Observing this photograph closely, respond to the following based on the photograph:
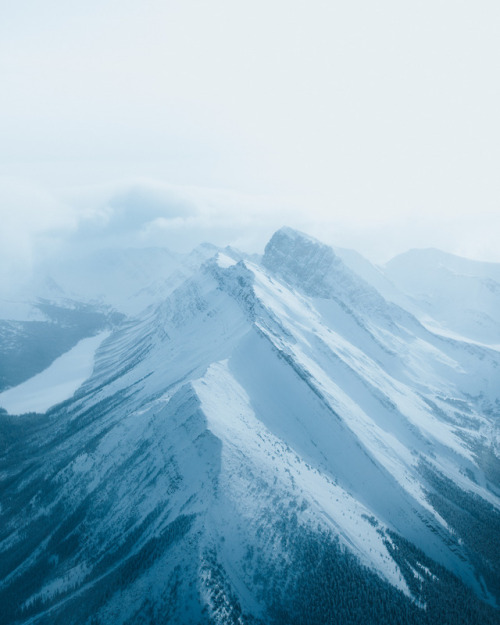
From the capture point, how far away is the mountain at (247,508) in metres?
72.1

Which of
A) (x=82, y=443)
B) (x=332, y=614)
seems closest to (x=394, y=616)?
(x=332, y=614)

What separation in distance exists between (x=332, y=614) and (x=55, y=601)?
2416 inches

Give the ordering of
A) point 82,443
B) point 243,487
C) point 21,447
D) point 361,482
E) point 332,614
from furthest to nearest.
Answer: point 21,447 < point 82,443 < point 361,482 < point 243,487 < point 332,614

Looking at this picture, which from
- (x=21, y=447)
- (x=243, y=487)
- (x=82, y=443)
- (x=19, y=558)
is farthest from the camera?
(x=21, y=447)

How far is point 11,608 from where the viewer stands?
263 ft

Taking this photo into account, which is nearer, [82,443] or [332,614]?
[332,614]

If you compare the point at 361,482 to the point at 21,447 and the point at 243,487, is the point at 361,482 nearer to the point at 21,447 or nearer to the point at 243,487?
the point at 243,487

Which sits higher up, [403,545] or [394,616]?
[394,616]

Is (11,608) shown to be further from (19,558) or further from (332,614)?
(332,614)

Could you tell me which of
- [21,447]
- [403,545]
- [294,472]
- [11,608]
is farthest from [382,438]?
[21,447]

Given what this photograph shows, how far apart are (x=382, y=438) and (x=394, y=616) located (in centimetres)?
7405

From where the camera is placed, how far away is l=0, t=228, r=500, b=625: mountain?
72062 mm

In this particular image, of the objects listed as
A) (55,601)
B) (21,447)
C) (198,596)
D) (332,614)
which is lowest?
(21,447)

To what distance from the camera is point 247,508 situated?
8281 centimetres
